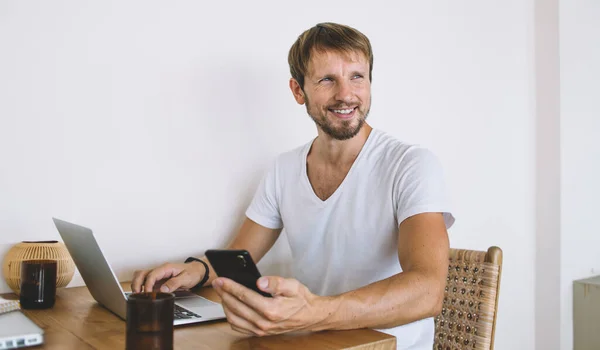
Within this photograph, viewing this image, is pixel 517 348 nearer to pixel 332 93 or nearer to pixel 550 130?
pixel 550 130

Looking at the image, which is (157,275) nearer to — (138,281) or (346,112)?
(138,281)

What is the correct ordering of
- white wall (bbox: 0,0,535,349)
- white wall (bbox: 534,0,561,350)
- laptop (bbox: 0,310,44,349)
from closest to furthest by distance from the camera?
laptop (bbox: 0,310,44,349), white wall (bbox: 0,0,535,349), white wall (bbox: 534,0,561,350)

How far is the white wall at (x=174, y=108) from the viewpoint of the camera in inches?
52.5

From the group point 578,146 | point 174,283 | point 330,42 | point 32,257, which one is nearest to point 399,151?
point 330,42

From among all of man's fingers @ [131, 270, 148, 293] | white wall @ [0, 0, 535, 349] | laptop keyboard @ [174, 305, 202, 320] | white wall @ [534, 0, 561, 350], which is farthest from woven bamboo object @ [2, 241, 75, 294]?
white wall @ [534, 0, 561, 350]

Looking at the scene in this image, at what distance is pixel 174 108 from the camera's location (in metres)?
1.53

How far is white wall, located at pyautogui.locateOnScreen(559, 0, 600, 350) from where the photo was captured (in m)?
2.44

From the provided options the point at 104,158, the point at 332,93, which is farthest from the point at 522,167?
the point at 104,158

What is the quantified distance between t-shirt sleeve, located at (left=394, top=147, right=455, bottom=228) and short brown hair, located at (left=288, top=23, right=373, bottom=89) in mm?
296

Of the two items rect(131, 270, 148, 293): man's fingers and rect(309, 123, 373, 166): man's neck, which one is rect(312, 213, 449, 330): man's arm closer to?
rect(309, 123, 373, 166): man's neck

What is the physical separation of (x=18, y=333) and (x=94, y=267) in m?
0.19

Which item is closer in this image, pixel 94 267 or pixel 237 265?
pixel 237 265

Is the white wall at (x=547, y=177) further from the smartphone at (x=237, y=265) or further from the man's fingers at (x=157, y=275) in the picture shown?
the smartphone at (x=237, y=265)

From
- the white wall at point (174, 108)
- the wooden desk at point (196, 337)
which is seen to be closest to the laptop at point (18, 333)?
the wooden desk at point (196, 337)
